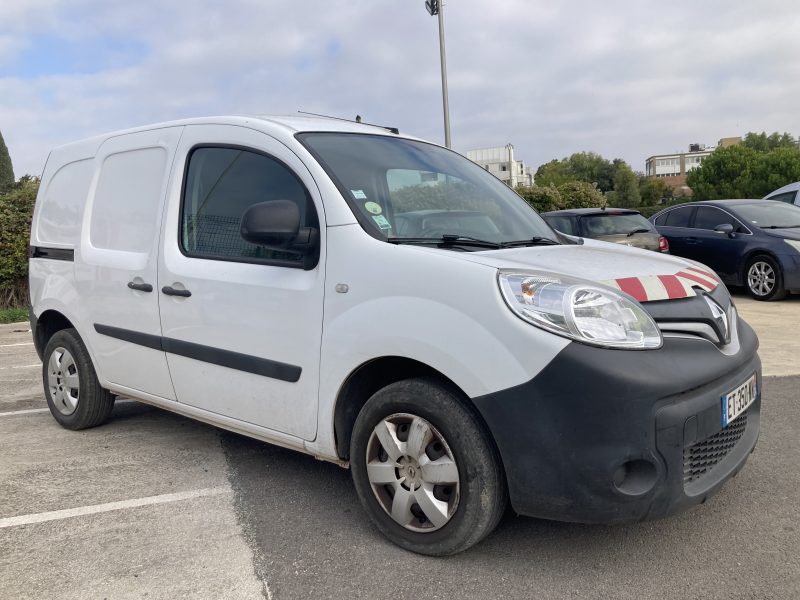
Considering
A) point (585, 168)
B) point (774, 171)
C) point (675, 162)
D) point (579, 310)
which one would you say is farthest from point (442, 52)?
point (675, 162)

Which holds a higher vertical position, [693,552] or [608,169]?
[608,169]

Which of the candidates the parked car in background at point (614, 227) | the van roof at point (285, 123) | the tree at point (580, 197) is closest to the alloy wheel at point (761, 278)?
the parked car in background at point (614, 227)

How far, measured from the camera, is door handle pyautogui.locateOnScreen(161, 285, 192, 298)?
136 inches

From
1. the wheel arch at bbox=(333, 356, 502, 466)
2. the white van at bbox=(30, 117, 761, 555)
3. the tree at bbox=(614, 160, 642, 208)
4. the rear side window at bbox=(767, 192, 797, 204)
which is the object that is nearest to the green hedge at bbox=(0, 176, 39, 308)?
the white van at bbox=(30, 117, 761, 555)

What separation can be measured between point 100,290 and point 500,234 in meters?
2.34

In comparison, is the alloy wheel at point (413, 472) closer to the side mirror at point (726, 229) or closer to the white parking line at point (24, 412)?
the white parking line at point (24, 412)

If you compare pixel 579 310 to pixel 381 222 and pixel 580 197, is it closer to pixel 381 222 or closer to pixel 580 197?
pixel 381 222

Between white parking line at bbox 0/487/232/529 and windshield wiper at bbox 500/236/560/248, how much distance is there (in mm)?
1811

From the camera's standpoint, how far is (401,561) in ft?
8.89

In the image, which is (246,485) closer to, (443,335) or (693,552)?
(443,335)

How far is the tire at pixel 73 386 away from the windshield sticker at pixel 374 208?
2360 millimetres

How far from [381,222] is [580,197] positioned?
51.5 feet

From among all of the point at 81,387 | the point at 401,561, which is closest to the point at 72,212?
the point at 81,387

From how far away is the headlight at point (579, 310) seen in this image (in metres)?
2.37
